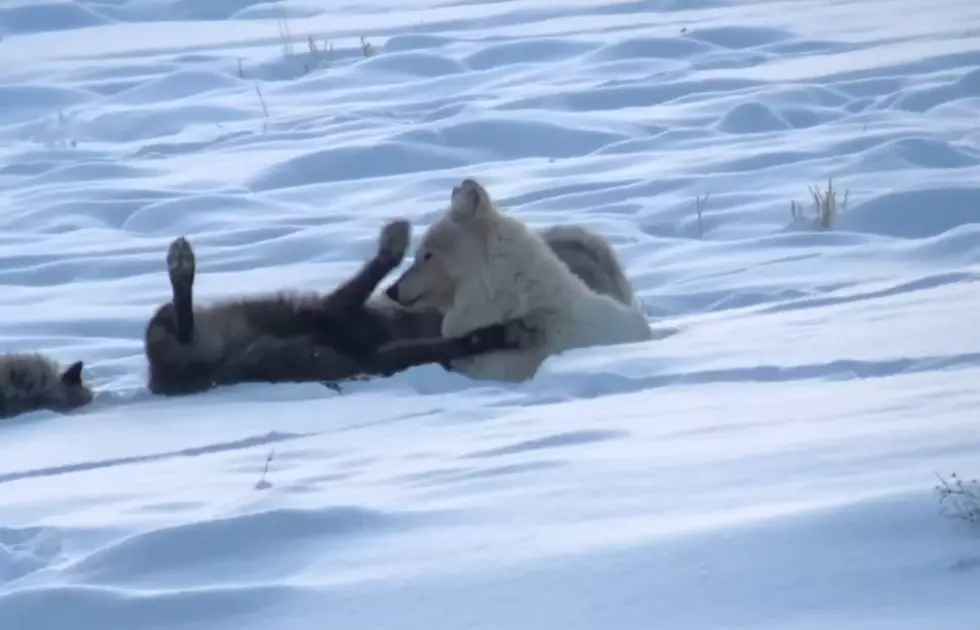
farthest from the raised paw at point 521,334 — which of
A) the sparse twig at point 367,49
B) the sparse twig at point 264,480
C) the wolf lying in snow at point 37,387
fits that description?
the sparse twig at point 367,49

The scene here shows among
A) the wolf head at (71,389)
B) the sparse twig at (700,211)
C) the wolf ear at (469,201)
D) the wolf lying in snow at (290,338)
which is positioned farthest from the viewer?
the sparse twig at (700,211)

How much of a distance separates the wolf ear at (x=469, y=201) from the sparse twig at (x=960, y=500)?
352 cm

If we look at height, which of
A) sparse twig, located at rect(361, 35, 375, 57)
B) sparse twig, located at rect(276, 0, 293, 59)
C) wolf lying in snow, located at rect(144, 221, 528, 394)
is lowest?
wolf lying in snow, located at rect(144, 221, 528, 394)

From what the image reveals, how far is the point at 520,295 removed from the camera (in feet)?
21.7

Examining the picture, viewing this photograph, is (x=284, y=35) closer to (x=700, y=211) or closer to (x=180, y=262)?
(x=700, y=211)

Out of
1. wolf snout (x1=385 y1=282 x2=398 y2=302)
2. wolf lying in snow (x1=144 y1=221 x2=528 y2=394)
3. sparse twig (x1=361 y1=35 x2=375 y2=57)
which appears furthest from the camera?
sparse twig (x1=361 y1=35 x2=375 y2=57)

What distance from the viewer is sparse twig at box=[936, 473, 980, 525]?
3.16m

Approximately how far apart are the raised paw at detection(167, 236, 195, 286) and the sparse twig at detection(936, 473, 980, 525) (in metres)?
3.46

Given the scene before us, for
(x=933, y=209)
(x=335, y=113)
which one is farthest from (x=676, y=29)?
(x=933, y=209)

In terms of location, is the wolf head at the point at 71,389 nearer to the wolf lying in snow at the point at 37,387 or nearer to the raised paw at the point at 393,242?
the wolf lying in snow at the point at 37,387

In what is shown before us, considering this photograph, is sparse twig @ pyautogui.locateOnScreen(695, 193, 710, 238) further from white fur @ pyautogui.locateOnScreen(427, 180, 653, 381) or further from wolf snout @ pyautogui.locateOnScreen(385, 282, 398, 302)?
wolf snout @ pyautogui.locateOnScreen(385, 282, 398, 302)

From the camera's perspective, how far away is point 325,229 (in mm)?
9430

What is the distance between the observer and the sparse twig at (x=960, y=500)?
316 cm

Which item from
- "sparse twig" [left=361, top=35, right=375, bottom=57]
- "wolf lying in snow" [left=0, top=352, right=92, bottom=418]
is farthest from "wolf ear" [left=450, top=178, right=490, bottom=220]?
"sparse twig" [left=361, top=35, right=375, bottom=57]
